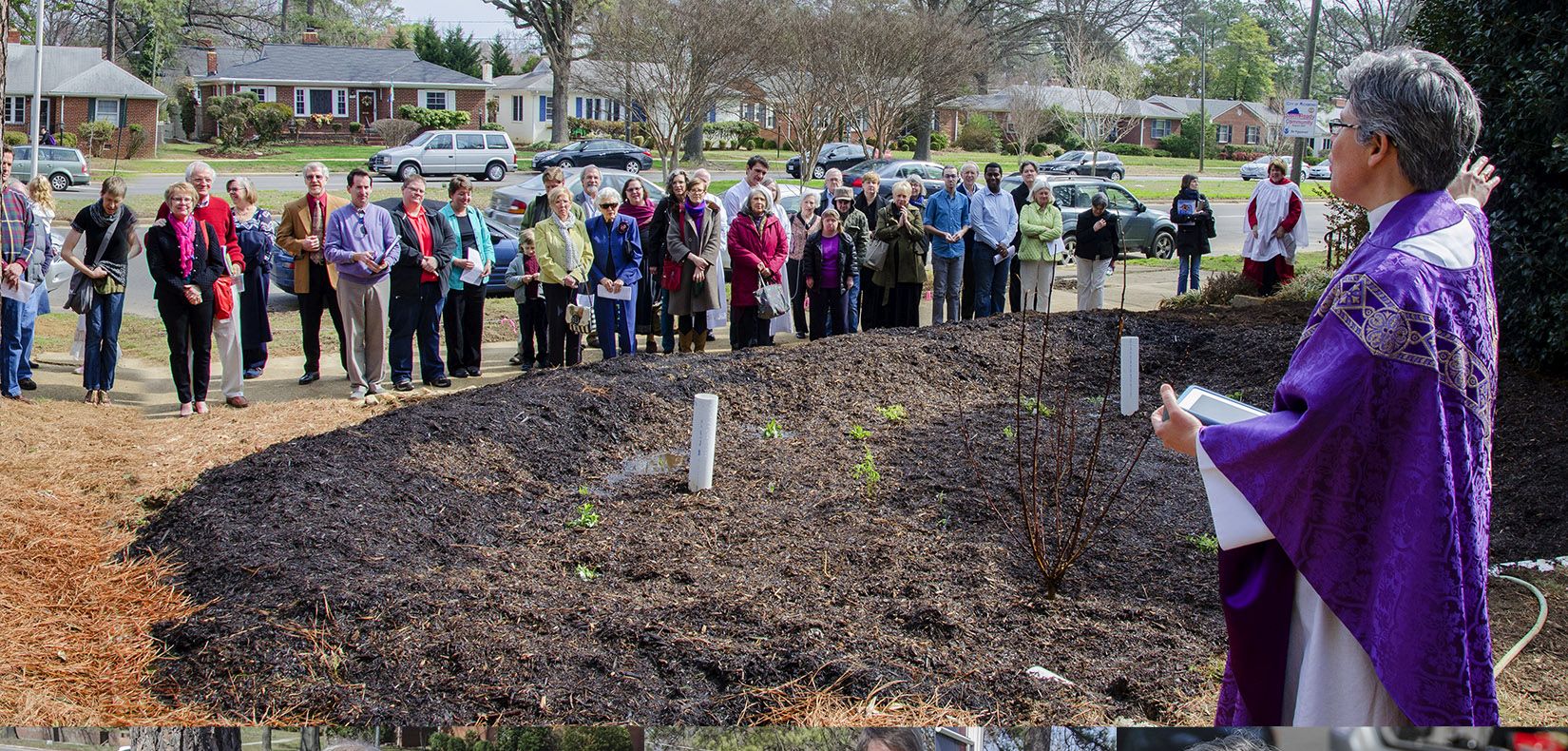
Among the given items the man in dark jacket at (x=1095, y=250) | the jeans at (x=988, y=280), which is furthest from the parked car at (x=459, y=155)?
the man in dark jacket at (x=1095, y=250)

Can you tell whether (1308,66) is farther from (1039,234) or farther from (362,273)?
(362,273)

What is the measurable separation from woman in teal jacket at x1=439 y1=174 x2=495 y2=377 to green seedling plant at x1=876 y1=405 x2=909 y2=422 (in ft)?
13.3

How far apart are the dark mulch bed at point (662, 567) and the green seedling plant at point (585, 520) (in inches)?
2.2

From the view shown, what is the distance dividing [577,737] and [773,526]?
15.4ft

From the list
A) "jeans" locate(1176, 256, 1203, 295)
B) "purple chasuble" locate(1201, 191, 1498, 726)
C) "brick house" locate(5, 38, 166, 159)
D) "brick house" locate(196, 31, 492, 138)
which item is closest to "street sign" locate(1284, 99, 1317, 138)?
"jeans" locate(1176, 256, 1203, 295)

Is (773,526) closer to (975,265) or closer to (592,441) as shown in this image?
(592,441)

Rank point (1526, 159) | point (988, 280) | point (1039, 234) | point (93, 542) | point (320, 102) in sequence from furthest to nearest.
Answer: point (320, 102) → point (988, 280) → point (1039, 234) → point (1526, 159) → point (93, 542)

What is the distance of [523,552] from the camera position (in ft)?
20.1

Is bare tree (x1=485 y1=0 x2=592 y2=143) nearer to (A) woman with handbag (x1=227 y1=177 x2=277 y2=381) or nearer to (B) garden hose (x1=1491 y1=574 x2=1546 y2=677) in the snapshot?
(A) woman with handbag (x1=227 y1=177 x2=277 y2=381)

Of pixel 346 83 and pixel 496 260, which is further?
pixel 346 83

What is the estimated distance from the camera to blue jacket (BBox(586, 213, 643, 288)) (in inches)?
449

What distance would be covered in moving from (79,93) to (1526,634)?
61946 millimetres

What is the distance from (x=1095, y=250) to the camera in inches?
562

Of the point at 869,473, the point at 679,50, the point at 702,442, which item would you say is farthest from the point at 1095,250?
the point at 679,50
